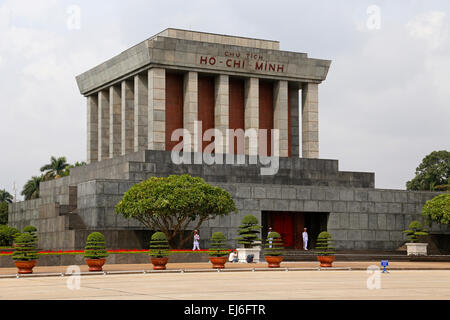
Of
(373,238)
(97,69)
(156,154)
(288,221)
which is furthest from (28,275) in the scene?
(97,69)

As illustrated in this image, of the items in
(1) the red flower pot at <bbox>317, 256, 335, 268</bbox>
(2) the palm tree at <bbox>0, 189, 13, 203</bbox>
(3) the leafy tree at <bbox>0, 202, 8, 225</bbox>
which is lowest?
(1) the red flower pot at <bbox>317, 256, 335, 268</bbox>

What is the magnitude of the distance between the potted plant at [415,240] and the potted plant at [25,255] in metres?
24.7

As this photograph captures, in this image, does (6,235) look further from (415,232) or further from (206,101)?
(415,232)

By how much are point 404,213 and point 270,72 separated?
13.4 meters

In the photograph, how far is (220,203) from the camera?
128 feet

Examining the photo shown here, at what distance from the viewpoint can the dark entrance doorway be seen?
154 feet

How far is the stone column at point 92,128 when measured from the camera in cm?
5875

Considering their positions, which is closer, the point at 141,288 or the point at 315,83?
the point at 141,288

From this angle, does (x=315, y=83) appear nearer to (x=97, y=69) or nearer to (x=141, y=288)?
(x=97, y=69)

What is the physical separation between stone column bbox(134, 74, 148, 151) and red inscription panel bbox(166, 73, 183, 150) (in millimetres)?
1494

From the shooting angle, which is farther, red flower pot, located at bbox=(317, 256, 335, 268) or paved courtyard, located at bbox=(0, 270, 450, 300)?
red flower pot, located at bbox=(317, 256, 335, 268)

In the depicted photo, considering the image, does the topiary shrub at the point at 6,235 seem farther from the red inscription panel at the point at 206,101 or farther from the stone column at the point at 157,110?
the red inscription panel at the point at 206,101

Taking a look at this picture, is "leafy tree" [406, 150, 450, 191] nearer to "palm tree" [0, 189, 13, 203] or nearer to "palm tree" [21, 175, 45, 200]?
"palm tree" [21, 175, 45, 200]

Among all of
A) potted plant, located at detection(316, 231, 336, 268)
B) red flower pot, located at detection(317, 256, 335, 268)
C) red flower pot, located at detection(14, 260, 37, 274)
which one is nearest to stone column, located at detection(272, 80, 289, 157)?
potted plant, located at detection(316, 231, 336, 268)
